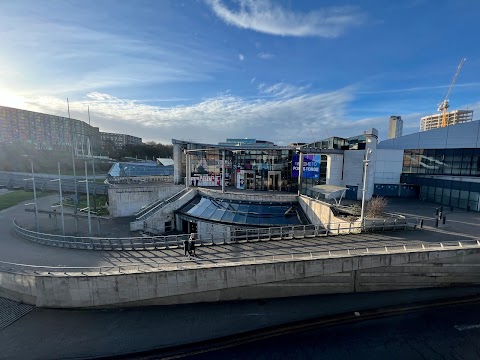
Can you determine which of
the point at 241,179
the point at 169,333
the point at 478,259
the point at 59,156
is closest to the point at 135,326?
the point at 169,333

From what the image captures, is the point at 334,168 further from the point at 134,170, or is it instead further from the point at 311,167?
the point at 134,170

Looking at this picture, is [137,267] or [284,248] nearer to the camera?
[137,267]

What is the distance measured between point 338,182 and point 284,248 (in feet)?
55.6

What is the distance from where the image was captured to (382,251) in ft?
43.4

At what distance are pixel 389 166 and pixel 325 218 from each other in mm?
19481

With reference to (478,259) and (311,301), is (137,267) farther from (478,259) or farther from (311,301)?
(478,259)

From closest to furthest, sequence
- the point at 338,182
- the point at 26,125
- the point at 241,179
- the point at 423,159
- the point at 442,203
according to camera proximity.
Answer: the point at 442,203 < the point at 338,182 < the point at 423,159 < the point at 241,179 < the point at 26,125

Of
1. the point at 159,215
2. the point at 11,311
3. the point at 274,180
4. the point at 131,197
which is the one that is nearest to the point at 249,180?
the point at 274,180

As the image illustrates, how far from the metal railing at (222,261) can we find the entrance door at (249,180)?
1918cm

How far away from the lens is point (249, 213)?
2208 centimetres

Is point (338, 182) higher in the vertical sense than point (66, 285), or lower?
higher

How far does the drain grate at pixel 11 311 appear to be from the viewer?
36.6ft

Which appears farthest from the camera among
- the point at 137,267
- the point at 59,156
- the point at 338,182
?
the point at 59,156

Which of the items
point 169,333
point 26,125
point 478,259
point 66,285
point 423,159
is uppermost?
point 26,125
